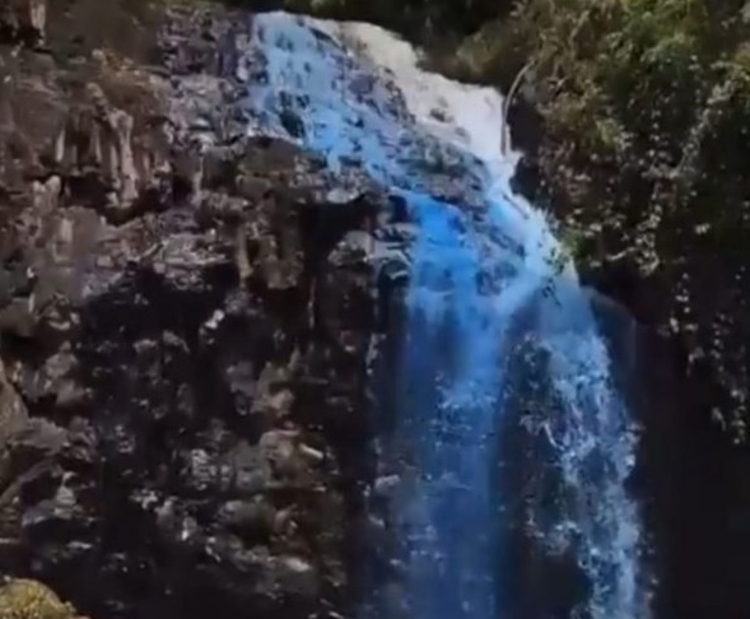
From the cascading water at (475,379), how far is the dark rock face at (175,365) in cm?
20

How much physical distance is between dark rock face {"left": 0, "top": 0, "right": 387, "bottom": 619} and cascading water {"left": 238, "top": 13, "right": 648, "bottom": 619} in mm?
205

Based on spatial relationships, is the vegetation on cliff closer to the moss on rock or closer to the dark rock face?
the dark rock face

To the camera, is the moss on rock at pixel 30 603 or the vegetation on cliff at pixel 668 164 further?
the vegetation on cliff at pixel 668 164

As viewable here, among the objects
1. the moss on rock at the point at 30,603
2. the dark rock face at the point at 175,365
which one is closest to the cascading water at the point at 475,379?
the dark rock face at the point at 175,365

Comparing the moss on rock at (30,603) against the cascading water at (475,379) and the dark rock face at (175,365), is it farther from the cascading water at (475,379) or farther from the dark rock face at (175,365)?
the cascading water at (475,379)

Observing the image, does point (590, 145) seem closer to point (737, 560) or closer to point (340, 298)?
point (340, 298)

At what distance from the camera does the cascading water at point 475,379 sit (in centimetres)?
529

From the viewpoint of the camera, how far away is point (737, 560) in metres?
5.50

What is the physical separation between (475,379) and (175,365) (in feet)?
3.47

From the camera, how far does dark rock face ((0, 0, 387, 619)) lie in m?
5.09

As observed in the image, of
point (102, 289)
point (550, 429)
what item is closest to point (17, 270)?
point (102, 289)

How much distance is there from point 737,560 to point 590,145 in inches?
63.8

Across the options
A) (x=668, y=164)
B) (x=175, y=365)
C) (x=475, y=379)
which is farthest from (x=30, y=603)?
(x=668, y=164)

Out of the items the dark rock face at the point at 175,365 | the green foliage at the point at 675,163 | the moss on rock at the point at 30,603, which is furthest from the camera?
the green foliage at the point at 675,163
